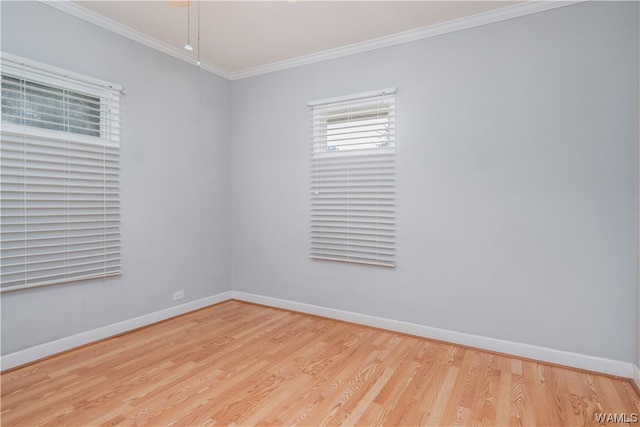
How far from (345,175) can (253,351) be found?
6.16ft

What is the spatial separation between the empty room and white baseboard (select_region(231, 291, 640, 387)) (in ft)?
0.05

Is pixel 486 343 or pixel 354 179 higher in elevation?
pixel 354 179

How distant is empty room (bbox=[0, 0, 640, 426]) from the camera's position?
230 centimetres

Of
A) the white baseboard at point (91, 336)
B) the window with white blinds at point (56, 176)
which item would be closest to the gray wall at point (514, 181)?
the white baseboard at point (91, 336)

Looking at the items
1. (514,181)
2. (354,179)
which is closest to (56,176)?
(354,179)

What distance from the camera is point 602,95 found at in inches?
97.2

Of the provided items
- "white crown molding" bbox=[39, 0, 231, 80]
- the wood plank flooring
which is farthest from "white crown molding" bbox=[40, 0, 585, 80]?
the wood plank flooring

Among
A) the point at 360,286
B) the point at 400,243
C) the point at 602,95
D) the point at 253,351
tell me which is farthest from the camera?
the point at 360,286

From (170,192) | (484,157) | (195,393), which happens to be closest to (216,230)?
(170,192)

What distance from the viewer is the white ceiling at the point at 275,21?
2.71 metres

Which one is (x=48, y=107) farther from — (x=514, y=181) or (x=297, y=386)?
(x=514, y=181)

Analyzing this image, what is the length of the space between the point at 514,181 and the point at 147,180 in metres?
3.34

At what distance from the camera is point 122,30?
3059mm

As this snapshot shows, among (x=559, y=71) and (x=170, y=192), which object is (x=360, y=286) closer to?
(x=170, y=192)
